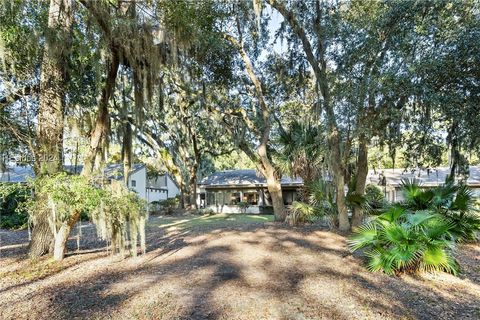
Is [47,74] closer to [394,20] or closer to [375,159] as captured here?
[394,20]

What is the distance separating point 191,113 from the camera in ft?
60.5

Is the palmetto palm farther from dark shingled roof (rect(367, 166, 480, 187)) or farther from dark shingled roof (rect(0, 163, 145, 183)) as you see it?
dark shingled roof (rect(367, 166, 480, 187))

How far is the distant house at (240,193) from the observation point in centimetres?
2181

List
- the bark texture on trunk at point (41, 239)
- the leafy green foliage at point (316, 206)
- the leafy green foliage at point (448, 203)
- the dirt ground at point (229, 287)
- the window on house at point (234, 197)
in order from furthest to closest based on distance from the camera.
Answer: the window on house at point (234, 197), the leafy green foliage at point (316, 206), the leafy green foliage at point (448, 203), the bark texture on trunk at point (41, 239), the dirt ground at point (229, 287)

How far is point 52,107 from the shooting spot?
7.16 metres

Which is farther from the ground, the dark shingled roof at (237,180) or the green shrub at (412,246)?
the dark shingled roof at (237,180)

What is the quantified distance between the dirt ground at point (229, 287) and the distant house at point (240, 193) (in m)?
13.8

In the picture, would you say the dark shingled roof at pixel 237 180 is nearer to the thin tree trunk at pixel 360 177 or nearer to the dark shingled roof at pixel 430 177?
the dark shingled roof at pixel 430 177

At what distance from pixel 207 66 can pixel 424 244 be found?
33.1ft

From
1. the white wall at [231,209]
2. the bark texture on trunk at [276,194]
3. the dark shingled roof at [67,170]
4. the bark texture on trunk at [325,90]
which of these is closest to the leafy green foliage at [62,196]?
the dark shingled roof at [67,170]

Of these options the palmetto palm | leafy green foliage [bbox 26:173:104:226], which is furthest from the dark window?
leafy green foliage [bbox 26:173:104:226]

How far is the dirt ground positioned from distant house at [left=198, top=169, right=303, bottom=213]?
45.2 ft

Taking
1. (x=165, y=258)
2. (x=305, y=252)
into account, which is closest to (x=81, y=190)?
(x=165, y=258)

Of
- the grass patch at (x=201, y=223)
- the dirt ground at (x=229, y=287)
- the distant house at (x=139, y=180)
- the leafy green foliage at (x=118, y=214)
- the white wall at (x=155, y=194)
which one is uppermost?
the distant house at (x=139, y=180)
